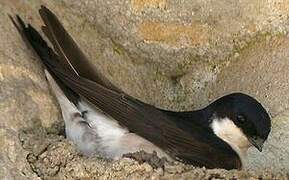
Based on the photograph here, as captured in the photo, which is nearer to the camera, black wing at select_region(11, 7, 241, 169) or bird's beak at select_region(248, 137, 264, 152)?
black wing at select_region(11, 7, 241, 169)

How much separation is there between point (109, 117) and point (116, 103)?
13 centimetres

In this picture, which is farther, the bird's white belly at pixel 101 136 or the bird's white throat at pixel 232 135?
the bird's white throat at pixel 232 135

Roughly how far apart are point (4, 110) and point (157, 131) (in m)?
0.62

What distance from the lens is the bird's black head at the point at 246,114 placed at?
4.16 meters

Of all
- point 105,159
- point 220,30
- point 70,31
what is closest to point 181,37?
point 220,30

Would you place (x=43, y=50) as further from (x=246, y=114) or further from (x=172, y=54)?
(x=246, y=114)

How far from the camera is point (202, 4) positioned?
4.27m

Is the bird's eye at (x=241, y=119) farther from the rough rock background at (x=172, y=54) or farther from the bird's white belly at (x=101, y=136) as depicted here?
the bird's white belly at (x=101, y=136)

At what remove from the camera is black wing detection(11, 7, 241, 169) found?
3.96m

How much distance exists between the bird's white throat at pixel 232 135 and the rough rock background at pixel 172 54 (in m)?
0.11

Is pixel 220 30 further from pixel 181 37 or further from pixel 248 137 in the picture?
pixel 248 137

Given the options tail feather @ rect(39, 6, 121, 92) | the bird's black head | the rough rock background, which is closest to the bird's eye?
the bird's black head

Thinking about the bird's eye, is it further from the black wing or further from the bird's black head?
the black wing

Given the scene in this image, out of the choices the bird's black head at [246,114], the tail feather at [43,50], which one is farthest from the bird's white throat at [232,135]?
the tail feather at [43,50]
